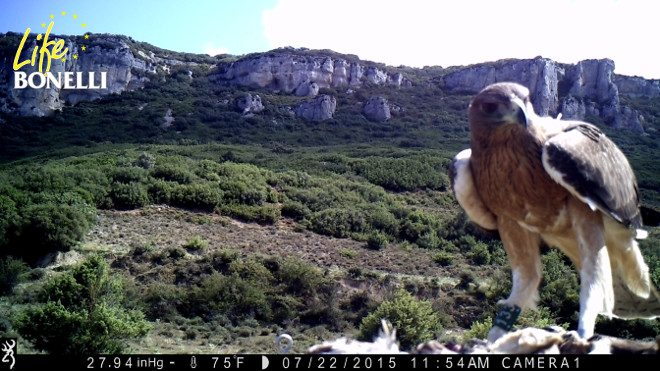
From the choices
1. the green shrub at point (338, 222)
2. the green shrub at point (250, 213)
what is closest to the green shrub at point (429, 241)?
the green shrub at point (338, 222)

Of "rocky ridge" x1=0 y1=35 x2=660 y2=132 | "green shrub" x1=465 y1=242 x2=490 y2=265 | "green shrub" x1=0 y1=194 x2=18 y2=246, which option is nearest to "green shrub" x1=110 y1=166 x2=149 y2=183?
"green shrub" x1=0 y1=194 x2=18 y2=246

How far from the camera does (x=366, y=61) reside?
254 ft

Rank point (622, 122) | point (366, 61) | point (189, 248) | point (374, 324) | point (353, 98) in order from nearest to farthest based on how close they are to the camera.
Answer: point (374, 324) < point (189, 248) < point (622, 122) < point (353, 98) < point (366, 61)

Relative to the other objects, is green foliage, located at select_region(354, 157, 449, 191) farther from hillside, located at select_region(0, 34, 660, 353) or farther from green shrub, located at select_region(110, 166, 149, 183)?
green shrub, located at select_region(110, 166, 149, 183)

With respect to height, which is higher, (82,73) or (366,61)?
(366,61)

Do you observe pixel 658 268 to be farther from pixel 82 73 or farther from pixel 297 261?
pixel 82 73

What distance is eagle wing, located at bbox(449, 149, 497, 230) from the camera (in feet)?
11.0

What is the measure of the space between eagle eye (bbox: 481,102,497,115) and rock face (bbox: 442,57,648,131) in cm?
5664

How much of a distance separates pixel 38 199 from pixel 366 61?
65.8m

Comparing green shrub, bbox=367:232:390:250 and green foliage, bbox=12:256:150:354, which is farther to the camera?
green shrub, bbox=367:232:390:250

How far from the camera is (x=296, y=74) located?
6888cm

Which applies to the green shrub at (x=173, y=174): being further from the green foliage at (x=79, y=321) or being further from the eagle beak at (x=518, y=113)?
the eagle beak at (x=518, y=113)

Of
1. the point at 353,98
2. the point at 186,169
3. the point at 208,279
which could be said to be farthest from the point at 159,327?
the point at 353,98

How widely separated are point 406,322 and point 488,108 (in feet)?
26.0
